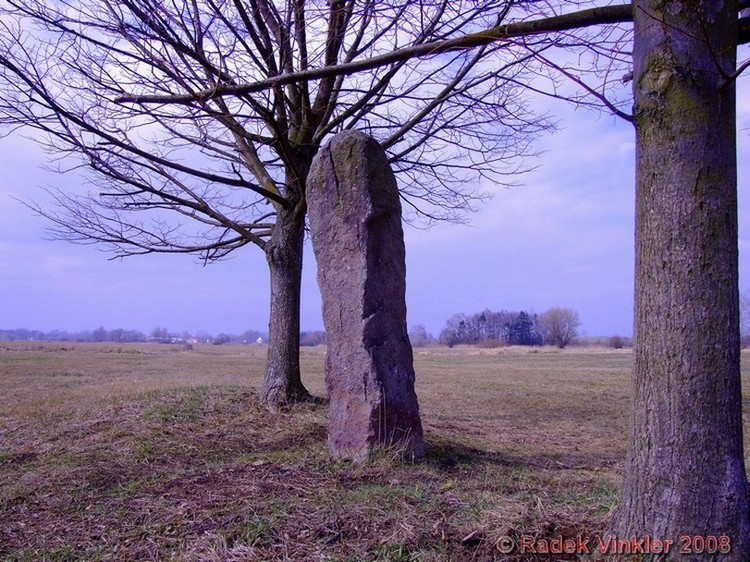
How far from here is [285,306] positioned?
8.24 metres

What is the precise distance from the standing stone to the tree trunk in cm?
242

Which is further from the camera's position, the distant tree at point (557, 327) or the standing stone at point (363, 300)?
the distant tree at point (557, 327)

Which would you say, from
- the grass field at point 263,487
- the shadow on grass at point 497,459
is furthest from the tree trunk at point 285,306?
the shadow on grass at point 497,459

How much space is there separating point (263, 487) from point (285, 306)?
12.8ft

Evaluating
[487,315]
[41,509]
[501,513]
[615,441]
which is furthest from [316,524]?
[487,315]

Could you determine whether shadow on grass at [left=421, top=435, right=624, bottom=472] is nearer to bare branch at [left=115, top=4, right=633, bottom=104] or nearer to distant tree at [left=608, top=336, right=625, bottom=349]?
bare branch at [left=115, top=4, right=633, bottom=104]

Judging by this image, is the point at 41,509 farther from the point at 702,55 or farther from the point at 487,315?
the point at 487,315

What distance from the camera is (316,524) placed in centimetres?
371

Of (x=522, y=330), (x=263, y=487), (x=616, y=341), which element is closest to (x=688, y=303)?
(x=263, y=487)

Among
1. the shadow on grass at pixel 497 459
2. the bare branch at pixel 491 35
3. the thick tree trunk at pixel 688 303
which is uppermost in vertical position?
the bare branch at pixel 491 35

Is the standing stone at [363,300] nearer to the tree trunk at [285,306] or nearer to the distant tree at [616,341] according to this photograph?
the tree trunk at [285,306]

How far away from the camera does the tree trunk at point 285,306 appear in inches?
320

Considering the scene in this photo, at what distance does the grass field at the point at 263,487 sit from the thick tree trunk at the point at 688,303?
63 cm

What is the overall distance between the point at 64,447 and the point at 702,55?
639 centimetres
